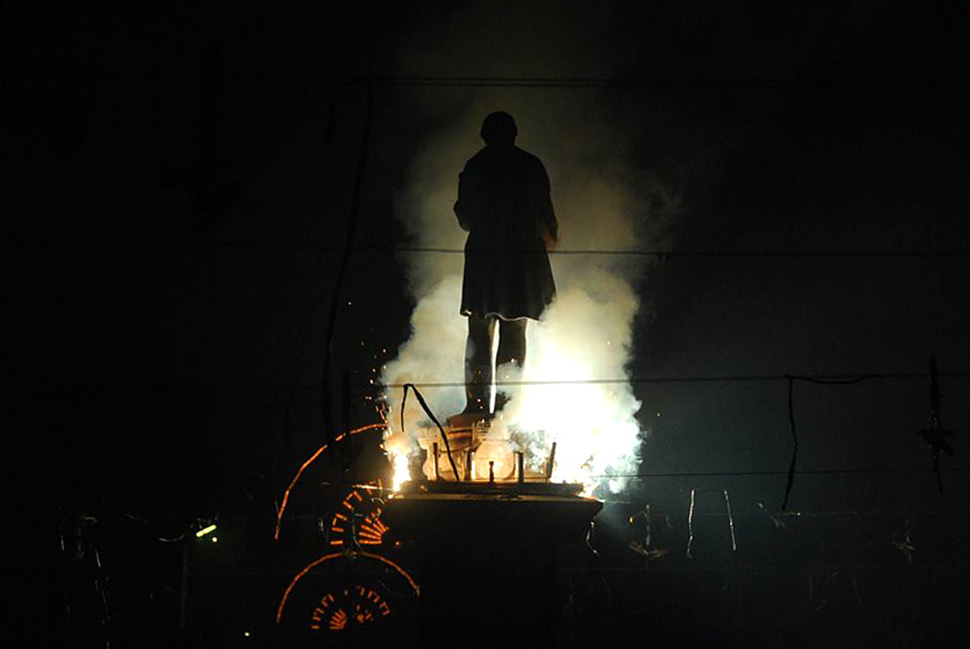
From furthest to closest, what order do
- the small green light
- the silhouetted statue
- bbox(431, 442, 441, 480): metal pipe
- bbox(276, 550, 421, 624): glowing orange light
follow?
the small green light, bbox(276, 550, 421, 624): glowing orange light, the silhouetted statue, bbox(431, 442, 441, 480): metal pipe

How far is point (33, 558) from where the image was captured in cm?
2606

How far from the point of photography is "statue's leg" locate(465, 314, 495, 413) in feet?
42.3

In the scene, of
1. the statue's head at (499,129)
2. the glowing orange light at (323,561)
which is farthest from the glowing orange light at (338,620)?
the statue's head at (499,129)

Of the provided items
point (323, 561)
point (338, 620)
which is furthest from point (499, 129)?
point (338, 620)

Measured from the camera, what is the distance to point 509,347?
1327 cm

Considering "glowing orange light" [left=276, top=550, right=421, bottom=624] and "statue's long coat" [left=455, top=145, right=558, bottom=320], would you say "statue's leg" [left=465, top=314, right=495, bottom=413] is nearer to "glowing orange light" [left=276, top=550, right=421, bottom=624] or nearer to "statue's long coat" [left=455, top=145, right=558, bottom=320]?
"statue's long coat" [left=455, top=145, right=558, bottom=320]

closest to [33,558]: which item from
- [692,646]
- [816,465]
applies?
[692,646]

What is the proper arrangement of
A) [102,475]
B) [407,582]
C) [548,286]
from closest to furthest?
[548,286] → [407,582] → [102,475]

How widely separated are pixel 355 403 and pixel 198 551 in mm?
6009

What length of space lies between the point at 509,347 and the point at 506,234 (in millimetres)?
1579

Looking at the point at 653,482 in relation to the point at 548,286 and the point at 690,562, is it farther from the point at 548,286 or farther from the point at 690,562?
the point at 548,286

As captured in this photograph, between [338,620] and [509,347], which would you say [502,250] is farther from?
[338,620]

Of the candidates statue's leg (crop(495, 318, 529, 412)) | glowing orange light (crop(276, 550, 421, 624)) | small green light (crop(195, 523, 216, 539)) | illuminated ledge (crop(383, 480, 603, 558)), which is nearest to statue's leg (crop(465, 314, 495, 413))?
statue's leg (crop(495, 318, 529, 412))

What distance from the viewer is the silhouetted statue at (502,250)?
13102 millimetres
